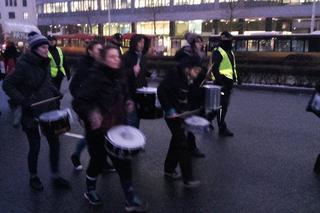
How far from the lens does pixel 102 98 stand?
425 centimetres

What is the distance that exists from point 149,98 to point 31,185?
71.1 inches

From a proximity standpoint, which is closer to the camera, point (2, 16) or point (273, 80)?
point (273, 80)

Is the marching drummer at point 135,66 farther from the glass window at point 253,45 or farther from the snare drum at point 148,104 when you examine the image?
the glass window at point 253,45

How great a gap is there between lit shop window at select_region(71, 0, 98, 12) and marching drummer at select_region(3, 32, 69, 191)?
222 feet

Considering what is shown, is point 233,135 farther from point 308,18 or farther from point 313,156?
point 308,18

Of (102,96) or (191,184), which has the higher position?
(102,96)

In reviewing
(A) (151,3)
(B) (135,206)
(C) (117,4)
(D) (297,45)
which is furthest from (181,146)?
(C) (117,4)

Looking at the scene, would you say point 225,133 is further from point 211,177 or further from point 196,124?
point 196,124

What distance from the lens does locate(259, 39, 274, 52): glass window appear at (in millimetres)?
26562

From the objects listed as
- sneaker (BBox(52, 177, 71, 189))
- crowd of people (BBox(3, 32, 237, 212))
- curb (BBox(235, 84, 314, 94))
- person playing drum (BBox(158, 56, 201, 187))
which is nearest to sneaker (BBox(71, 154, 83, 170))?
crowd of people (BBox(3, 32, 237, 212))

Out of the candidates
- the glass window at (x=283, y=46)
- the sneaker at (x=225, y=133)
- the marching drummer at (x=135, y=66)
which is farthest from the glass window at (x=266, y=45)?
the marching drummer at (x=135, y=66)

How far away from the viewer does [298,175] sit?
5723mm

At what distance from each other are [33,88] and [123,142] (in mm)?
1433

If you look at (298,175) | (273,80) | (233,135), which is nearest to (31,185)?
(298,175)
